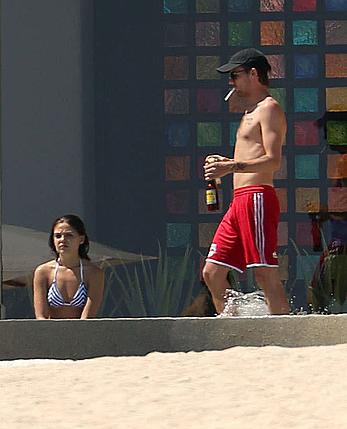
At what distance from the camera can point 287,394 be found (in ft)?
12.6

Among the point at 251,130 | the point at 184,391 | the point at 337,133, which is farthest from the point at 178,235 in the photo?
the point at 184,391

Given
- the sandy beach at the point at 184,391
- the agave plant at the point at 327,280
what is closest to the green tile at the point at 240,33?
the agave plant at the point at 327,280

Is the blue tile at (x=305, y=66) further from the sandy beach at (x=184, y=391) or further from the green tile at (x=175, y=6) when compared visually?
the sandy beach at (x=184, y=391)

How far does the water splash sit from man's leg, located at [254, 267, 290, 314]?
6.4 inches

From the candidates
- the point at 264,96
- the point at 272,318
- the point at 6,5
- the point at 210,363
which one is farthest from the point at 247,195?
the point at 6,5

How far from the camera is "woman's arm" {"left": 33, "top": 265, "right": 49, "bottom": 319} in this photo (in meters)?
6.44

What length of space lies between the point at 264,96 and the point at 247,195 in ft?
1.63

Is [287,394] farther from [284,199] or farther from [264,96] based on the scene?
[284,199]

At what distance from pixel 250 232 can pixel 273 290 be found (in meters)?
0.27

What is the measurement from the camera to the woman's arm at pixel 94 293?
6.38 m

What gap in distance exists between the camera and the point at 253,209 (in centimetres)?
614

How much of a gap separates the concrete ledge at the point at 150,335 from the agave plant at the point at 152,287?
239cm

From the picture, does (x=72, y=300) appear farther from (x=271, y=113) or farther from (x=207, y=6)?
(x=207, y=6)

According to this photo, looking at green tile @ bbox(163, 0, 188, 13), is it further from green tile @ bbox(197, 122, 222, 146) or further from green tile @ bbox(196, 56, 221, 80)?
green tile @ bbox(197, 122, 222, 146)
